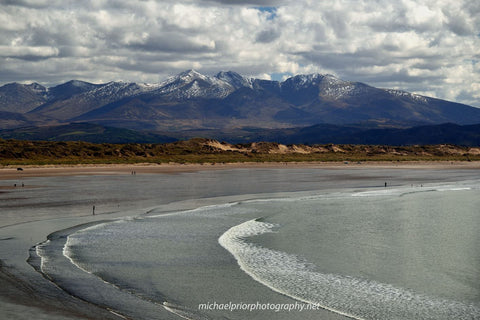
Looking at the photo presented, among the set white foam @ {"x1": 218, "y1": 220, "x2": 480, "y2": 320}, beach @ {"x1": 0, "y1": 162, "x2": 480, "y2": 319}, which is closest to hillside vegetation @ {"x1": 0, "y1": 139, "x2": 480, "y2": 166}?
beach @ {"x1": 0, "y1": 162, "x2": 480, "y2": 319}

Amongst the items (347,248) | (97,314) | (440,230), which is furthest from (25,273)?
(440,230)

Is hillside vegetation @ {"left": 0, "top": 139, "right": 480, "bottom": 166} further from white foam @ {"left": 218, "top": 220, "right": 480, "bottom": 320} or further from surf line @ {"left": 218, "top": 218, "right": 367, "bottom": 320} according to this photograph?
white foam @ {"left": 218, "top": 220, "right": 480, "bottom": 320}

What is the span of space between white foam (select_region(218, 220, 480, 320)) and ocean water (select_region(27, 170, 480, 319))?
39mm

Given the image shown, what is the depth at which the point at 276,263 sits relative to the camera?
22641mm

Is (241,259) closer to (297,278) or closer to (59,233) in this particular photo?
(297,278)

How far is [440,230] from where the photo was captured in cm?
3070

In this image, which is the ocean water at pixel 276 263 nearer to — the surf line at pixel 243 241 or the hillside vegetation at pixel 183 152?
the surf line at pixel 243 241

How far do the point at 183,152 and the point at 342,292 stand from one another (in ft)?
419

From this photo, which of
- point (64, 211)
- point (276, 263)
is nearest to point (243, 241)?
point (276, 263)

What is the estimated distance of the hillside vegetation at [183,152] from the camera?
390ft

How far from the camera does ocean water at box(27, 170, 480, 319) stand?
1670 centimetres

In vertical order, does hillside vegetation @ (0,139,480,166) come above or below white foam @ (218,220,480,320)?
above

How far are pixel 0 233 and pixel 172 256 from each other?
1088 cm

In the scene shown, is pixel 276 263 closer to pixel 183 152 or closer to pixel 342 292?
pixel 342 292
